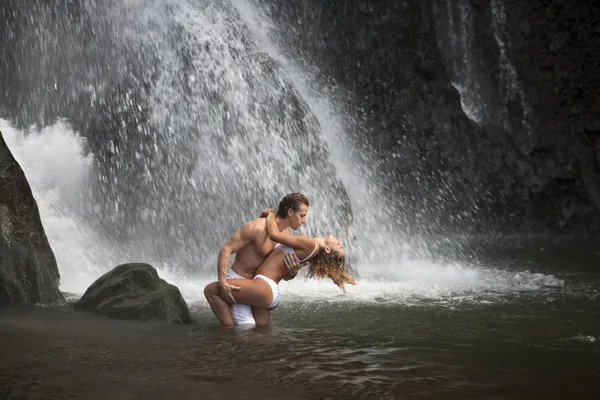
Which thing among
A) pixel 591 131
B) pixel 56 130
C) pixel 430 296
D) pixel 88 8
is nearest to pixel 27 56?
pixel 88 8

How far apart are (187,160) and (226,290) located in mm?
7624

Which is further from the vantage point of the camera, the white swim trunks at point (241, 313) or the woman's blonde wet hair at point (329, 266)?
the white swim trunks at point (241, 313)

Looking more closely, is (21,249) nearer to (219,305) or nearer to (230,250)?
(219,305)

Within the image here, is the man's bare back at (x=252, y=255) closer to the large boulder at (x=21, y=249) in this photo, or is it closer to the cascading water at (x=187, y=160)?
the large boulder at (x=21, y=249)

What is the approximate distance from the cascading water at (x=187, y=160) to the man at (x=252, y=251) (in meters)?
5.29

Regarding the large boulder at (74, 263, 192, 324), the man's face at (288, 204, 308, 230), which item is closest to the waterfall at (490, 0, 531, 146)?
the large boulder at (74, 263, 192, 324)

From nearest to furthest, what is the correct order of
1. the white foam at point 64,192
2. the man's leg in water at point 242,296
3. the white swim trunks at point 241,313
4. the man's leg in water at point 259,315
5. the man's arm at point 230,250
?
the man's arm at point 230,250
the man's leg in water at point 242,296
the white swim trunks at point 241,313
the man's leg in water at point 259,315
the white foam at point 64,192

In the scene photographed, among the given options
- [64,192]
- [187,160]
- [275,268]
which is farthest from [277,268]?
[64,192]

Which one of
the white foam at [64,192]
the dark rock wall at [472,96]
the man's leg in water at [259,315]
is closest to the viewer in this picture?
the man's leg in water at [259,315]

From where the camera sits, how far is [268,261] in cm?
656

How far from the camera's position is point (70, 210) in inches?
504

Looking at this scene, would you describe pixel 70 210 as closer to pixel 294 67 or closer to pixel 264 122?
pixel 264 122

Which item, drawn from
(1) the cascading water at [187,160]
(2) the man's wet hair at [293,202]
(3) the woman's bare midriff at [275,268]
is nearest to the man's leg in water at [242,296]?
(3) the woman's bare midriff at [275,268]

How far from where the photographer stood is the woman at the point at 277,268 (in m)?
6.39
